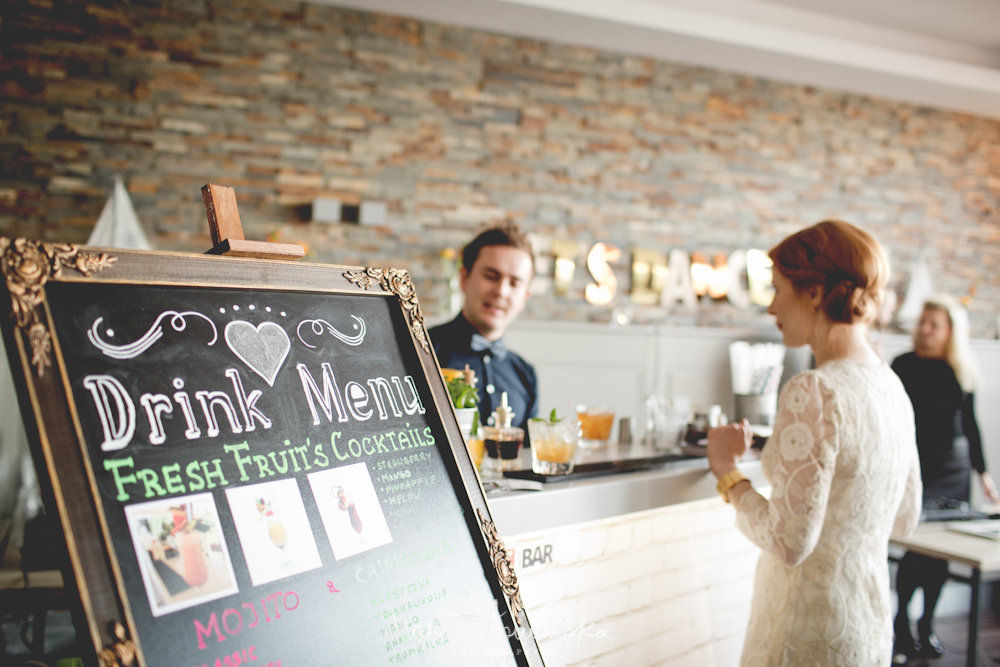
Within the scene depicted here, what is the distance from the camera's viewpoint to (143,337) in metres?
0.80

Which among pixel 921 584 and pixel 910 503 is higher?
pixel 910 503

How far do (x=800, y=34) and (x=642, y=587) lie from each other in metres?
4.60

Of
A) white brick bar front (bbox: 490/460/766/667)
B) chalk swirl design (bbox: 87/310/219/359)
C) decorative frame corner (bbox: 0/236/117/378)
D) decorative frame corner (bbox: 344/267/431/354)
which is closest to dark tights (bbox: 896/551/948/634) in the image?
white brick bar front (bbox: 490/460/766/667)

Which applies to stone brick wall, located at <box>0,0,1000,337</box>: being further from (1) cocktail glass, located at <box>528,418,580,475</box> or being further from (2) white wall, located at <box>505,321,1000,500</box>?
(1) cocktail glass, located at <box>528,418,580,475</box>

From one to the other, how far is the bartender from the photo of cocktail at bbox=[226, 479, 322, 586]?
160cm

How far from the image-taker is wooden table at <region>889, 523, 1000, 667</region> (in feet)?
7.32

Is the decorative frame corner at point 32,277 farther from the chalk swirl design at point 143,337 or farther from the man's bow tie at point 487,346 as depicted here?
the man's bow tie at point 487,346

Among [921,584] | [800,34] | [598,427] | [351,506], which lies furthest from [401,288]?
[800,34]

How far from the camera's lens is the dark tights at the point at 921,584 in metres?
3.34

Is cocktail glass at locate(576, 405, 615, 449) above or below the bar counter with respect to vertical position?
above

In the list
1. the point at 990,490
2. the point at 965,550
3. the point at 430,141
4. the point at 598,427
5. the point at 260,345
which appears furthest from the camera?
the point at 430,141

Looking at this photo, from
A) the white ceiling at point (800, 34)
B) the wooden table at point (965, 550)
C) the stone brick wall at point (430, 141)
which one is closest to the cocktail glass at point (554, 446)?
the wooden table at point (965, 550)

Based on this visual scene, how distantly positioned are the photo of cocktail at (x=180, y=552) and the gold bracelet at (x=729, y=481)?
1209 mm

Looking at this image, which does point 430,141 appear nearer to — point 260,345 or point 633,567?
point 633,567
